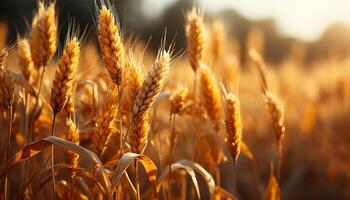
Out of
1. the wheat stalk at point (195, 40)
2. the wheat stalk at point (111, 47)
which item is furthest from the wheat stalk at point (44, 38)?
the wheat stalk at point (195, 40)

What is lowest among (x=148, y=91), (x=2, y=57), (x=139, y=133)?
(x=139, y=133)

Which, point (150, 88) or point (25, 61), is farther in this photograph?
point (25, 61)

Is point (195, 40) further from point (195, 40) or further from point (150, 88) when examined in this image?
point (150, 88)

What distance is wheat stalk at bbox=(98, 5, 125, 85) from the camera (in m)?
1.58

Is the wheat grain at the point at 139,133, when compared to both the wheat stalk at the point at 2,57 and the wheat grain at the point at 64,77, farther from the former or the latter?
the wheat stalk at the point at 2,57

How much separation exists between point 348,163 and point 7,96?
11.7 ft

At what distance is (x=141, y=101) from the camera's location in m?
1.50

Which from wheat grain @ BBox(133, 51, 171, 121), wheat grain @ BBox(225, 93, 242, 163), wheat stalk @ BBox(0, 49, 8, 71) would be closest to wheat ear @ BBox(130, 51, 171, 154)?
wheat grain @ BBox(133, 51, 171, 121)

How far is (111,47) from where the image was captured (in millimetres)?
1600

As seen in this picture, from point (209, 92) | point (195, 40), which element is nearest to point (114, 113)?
point (209, 92)

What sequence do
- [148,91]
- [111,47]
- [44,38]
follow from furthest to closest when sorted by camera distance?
[44,38] → [111,47] → [148,91]

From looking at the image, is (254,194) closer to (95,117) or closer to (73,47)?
(95,117)

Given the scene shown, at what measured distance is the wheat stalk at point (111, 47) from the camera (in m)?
1.58

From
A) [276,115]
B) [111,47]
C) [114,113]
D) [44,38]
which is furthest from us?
[276,115]
